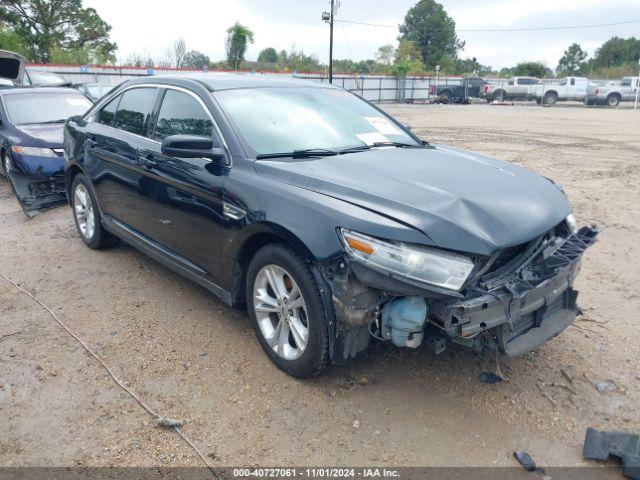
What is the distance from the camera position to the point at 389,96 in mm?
39188

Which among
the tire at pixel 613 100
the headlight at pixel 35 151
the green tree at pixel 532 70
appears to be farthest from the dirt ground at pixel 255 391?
the green tree at pixel 532 70

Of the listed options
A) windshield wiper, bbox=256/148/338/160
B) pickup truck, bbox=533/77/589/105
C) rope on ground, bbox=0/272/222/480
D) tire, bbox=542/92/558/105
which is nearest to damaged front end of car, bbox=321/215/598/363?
rope on ground, bbox=0/272/222/480

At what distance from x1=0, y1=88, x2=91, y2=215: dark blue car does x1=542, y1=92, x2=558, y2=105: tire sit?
33.2m

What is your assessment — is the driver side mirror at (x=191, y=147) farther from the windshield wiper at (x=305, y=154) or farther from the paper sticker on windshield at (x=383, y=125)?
the paper sticker on windshield at (x=383, y=125)

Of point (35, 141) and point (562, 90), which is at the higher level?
point (562, 90)

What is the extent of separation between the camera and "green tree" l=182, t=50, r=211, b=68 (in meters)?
39.7

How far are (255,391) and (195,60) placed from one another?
158 ft

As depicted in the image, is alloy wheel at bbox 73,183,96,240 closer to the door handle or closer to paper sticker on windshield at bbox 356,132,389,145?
the door handle

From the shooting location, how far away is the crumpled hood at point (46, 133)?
7.25m

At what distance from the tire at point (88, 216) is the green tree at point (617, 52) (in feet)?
293

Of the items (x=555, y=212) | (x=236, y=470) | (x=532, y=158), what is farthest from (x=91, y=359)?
(x=532, y=158)

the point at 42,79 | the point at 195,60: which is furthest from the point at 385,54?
the point at 42,79

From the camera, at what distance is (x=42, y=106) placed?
27.8ft

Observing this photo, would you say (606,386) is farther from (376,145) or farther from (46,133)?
(46,133)
